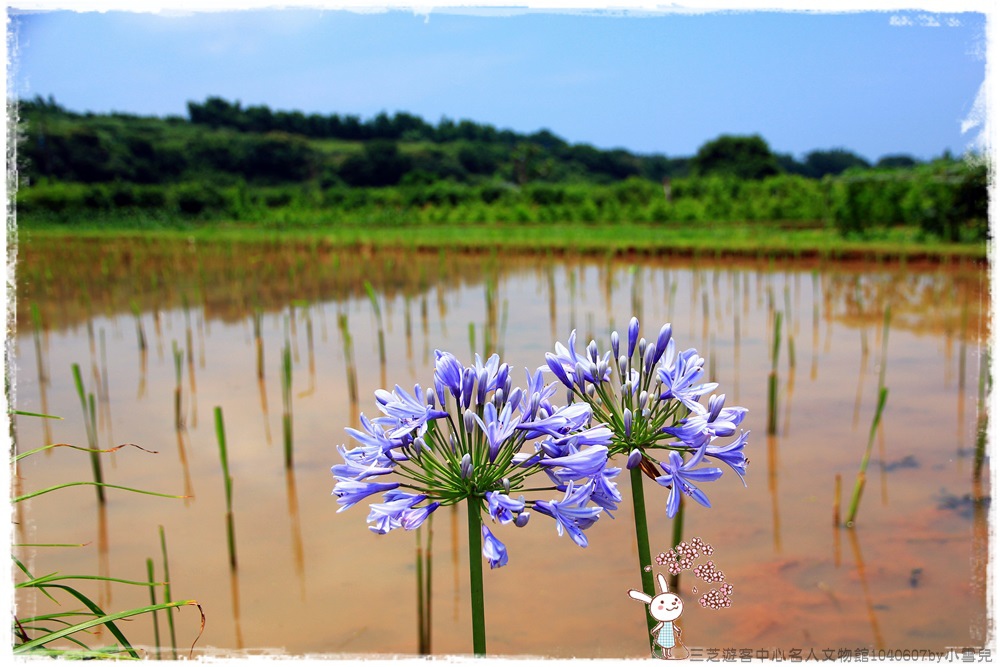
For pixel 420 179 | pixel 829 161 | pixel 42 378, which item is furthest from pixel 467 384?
pixel 829 161

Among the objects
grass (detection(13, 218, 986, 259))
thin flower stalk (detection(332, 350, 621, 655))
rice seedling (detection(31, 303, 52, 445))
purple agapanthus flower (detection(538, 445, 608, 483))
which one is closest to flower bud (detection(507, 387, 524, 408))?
thin flower stalk (detection(332, 350, 621, 655))

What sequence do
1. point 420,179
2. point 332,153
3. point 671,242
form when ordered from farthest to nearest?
point 332,153 → point 420,179 → point 671,242

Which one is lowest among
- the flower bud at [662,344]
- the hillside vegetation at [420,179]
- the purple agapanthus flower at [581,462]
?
the purple agapanthus flower at [581,462]

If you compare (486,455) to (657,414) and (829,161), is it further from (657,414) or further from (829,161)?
(829,161)

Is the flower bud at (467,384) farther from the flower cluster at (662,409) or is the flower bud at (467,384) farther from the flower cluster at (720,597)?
the flower cluster at (720,597)

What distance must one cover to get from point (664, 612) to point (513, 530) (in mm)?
3149

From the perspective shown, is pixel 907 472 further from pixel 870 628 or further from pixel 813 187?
pixel 813 187

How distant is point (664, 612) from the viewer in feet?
3.33

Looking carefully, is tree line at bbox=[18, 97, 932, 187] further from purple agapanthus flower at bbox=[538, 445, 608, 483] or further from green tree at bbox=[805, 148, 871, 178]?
purple agapanthus flower at bbox=[538, 445, 608, 483]

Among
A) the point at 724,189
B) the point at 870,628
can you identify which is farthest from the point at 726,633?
the point at 724,189

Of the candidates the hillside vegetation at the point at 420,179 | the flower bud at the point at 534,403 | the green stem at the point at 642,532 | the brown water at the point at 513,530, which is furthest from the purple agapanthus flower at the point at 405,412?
the hillside vegetation at the point at 420,179

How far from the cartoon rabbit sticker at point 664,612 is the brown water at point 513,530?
1.70ft

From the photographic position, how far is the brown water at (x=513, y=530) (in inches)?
132

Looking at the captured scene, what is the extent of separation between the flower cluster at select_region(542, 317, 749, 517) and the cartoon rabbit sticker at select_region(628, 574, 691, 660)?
11 centimetres
